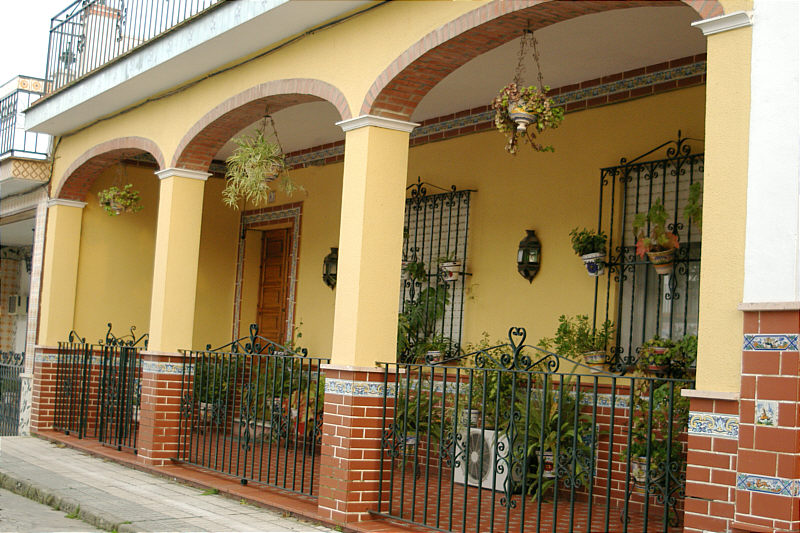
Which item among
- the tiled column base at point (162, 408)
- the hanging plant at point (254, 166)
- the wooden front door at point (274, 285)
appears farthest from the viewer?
the wooden front door at point (274, 285)

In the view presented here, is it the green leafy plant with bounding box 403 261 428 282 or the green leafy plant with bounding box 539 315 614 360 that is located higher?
the green leafy plant with bounding box 403 261 428 282

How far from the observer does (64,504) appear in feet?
23.0

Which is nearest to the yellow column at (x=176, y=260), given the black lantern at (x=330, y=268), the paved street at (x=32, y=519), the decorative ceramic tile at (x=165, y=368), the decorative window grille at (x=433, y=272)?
the decorative ceramic tile at (x=165, y=368)

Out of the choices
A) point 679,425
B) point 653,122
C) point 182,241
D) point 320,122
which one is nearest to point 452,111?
point 320,122

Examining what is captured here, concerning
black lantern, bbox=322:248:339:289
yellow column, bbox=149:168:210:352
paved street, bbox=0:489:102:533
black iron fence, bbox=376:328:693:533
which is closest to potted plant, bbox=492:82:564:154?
black iron fence, bbox=376:328:693:533

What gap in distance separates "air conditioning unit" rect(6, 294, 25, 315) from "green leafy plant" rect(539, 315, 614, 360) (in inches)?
597

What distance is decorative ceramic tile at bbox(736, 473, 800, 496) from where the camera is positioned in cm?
376

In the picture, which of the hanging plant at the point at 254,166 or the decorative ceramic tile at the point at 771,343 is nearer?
the decorative ceramic tile at the point at 771,343

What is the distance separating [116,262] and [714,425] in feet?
31.4

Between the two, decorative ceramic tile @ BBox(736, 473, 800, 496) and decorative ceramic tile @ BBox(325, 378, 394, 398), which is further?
decorative ceramic tile @ BBox(325, 378, 394, 398)

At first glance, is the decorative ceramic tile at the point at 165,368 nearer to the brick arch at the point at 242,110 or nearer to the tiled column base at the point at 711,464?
the brick arch at the point at 242,110

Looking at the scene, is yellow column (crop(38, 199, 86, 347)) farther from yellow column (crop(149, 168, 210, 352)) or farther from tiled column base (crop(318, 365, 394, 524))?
tiled column base (crop(318, 365, 394, 524))

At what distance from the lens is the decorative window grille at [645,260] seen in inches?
278

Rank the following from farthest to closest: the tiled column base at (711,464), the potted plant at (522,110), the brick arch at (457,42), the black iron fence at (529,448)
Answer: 1. the potted plant at (522,110)
2. the black iron fence at (529,448)
3. the brick arch at (457,42)
4. the tiled column base at (711,464)
